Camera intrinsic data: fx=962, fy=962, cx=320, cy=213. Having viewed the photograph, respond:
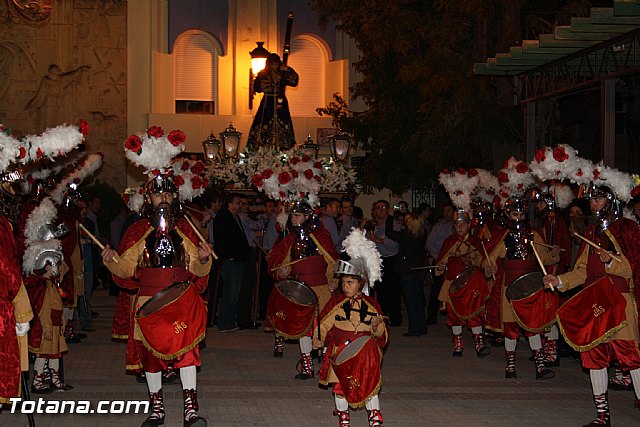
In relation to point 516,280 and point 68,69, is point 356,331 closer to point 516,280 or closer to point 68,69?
point 516,280

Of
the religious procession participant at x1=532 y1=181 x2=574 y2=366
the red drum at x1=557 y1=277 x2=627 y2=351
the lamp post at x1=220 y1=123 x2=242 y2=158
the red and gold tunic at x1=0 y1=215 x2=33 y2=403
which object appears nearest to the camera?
the red and gold tunic at x1=0 y1=215 x2=33 y2=403

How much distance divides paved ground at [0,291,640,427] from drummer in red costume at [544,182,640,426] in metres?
0.70

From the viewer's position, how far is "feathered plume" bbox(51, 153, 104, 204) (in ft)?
43.7

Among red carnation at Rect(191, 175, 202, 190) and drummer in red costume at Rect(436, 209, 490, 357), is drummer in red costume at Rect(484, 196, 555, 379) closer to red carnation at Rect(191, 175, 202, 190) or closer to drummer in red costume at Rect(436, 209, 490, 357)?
drummer in red costume at Rect(436, 209, 490, 357)

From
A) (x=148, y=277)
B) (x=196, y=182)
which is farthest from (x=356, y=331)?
(x=196, y=182)

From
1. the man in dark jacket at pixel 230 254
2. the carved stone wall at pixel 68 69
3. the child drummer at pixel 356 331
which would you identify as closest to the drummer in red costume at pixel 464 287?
the man in dark jacket at pixel 230 254

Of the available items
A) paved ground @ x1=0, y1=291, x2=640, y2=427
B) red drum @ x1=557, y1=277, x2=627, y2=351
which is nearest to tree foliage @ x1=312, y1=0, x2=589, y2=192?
paved ground @ x1=0, y1=291, x2=640, y2=427

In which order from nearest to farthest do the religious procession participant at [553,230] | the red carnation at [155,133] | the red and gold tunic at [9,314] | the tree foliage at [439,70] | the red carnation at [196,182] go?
the red and gold tunic at [9,314]
the red carnation at [155,133]
the red carnation at [196,182]
the religious procession participant at [553,230]
the tree foliage at [439,70]

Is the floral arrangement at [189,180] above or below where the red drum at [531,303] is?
above

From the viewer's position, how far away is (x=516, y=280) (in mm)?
11703

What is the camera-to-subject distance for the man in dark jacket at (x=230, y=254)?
16.4 meters

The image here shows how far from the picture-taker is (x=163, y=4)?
30234mm

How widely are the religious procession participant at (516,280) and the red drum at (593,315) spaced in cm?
191

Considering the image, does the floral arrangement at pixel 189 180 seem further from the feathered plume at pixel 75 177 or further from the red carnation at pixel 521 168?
the red carnation at pixel 521 168
